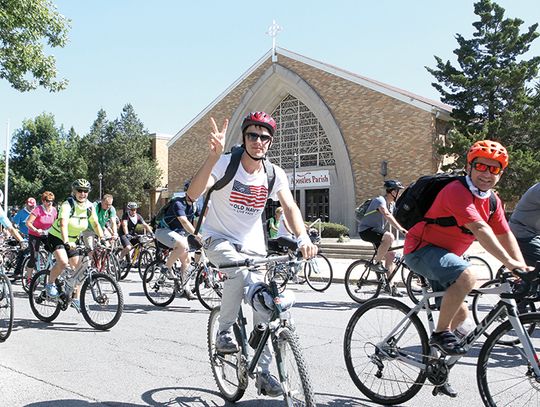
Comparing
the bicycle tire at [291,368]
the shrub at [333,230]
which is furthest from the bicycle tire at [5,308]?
the shrub at [333,230]

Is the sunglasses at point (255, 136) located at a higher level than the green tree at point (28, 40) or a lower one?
lower

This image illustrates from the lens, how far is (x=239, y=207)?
3941mm

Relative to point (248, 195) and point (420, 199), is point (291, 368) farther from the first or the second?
point (420, 199)

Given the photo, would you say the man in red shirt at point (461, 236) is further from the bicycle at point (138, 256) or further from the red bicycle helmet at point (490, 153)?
the bicycle at point (138, 256)

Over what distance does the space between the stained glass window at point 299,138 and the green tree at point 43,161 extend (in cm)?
1838

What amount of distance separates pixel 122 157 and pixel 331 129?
1780 centimetres

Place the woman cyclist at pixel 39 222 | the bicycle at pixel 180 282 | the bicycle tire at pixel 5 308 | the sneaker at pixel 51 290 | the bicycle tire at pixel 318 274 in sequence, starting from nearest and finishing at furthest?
1. the bicycle tire at pixel 5 308
2. the sneaker at pixel 51 290
3. the bicycle at pixel 180 282
4. the woman cyclist at pixel 39 222
5. the bicycle tire at pixel 318 274

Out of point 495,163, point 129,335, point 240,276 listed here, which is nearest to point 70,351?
point 129,335

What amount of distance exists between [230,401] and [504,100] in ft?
85.9

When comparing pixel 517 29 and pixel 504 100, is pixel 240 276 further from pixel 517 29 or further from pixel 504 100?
pixel 517 29

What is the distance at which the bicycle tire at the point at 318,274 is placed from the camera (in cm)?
1115

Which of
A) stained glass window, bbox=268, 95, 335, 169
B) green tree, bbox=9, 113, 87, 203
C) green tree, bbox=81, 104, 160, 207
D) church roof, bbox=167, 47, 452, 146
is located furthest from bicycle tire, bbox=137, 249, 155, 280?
green tree, bbox=9, 113, 87, 203

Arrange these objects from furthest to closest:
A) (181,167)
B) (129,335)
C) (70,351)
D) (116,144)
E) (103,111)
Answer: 1. (103,111)
2. (116,144)
3. (181,167)
4. (129,335)
5. (70,351)

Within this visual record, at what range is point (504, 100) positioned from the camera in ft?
87.8
